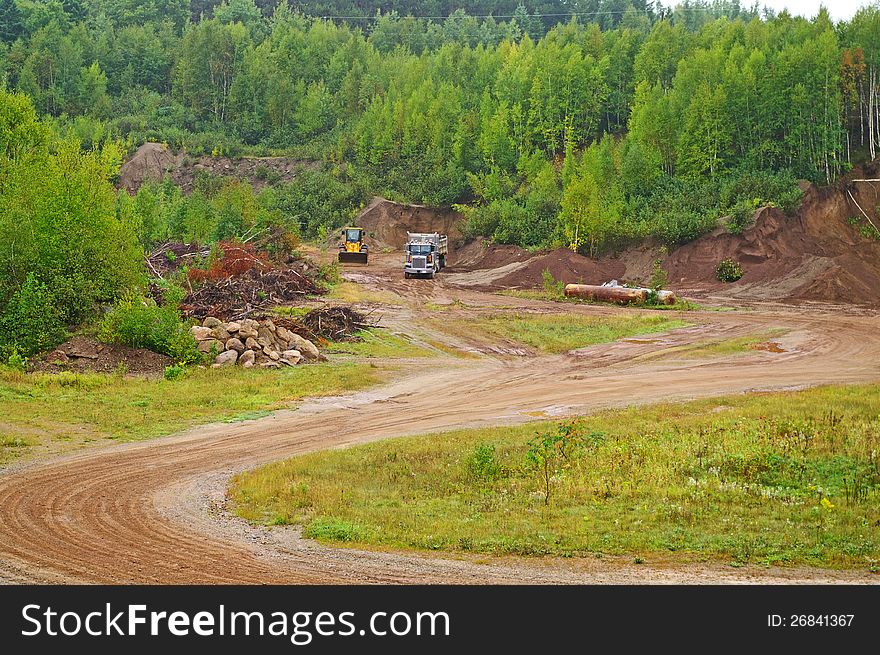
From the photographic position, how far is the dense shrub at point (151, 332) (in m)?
33.3

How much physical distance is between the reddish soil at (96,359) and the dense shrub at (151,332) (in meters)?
0.29

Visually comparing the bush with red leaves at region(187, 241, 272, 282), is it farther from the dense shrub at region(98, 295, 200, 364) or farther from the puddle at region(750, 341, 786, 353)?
the puddle at region(750, 341, 786, 353)

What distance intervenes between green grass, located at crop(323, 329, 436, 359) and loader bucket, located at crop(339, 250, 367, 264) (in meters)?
34.3

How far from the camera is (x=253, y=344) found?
35.0 m

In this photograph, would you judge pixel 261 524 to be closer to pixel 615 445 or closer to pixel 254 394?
pixel 615 445

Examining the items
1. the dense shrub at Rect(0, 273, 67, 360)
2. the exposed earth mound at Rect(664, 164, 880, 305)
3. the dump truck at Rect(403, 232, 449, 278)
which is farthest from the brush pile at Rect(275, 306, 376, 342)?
the exposed earth mound at Rect(664, 164, 880, 305)

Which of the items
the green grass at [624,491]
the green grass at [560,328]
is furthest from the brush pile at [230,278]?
the green grass at [624,491]

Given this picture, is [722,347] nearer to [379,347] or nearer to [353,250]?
[379,347]

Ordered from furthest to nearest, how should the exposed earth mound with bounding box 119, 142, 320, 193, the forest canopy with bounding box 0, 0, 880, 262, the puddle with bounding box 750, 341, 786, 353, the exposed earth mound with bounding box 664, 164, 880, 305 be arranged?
the exposed earth mound with bounding box 119, 142, 320, 193 → the forest canopy with bounding box 0, 0, 880, 262 → the exposed earth mound with bounding box 664, 164, 880, 305 → the puddle with bounding box 750, 341, 786, 353

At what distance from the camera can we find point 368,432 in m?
25.2

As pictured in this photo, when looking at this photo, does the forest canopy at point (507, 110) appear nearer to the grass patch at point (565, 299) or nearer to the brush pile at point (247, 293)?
the grass patch at point (565, 299)

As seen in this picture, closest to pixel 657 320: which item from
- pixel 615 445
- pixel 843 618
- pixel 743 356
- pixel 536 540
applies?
pixel 743 356

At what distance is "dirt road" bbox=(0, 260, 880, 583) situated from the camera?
1284 centimetres

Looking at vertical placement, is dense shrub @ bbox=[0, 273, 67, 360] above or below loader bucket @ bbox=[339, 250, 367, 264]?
above
